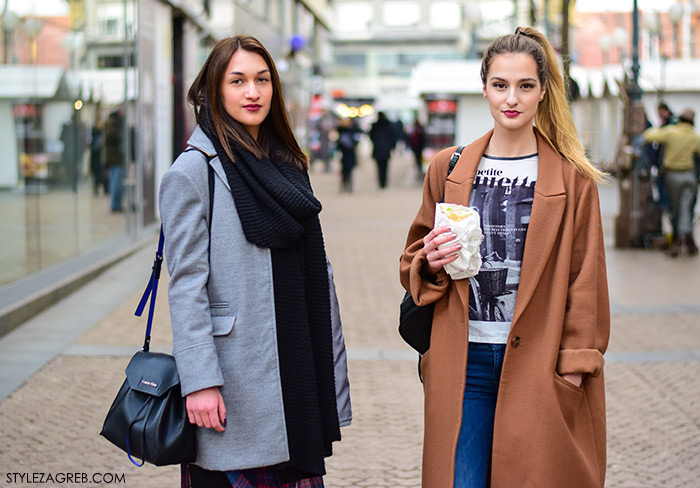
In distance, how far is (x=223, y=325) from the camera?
2703 mm

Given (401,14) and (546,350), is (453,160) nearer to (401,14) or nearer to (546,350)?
(546,350)

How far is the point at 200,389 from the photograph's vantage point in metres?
2.62

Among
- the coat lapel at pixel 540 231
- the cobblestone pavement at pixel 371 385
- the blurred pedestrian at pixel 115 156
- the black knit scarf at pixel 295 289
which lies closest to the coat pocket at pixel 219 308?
the black knit scarf at pixel 295 289

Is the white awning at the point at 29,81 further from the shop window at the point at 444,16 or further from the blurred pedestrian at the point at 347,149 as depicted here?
the shop window at the point at 444,16

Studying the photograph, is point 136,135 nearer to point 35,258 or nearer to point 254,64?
point 35,258

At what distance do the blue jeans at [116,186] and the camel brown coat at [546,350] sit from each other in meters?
10.1

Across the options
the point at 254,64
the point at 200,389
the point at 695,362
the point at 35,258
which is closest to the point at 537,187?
the point at 254,64

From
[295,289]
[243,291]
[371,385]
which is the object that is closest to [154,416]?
[243,291]

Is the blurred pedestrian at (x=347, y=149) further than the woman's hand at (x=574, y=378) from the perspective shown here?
Yes

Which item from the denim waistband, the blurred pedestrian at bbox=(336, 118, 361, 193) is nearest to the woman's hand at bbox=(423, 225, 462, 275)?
the denim waistband

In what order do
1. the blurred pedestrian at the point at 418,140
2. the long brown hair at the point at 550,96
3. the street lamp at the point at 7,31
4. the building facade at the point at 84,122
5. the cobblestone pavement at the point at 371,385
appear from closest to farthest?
the long brown hair at the point at 550,96 < the cobblestone pavement at the point at 371,385 < the street lamp at the point at 7,31 < the building facade at the point at 84,122 < the blurred pedestrian at the point at 418,140

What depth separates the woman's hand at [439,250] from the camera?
2.68 metres

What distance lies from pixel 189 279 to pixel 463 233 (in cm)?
75

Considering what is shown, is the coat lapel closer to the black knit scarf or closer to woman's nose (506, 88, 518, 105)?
woman's nose (506, 88, 518, 105)
